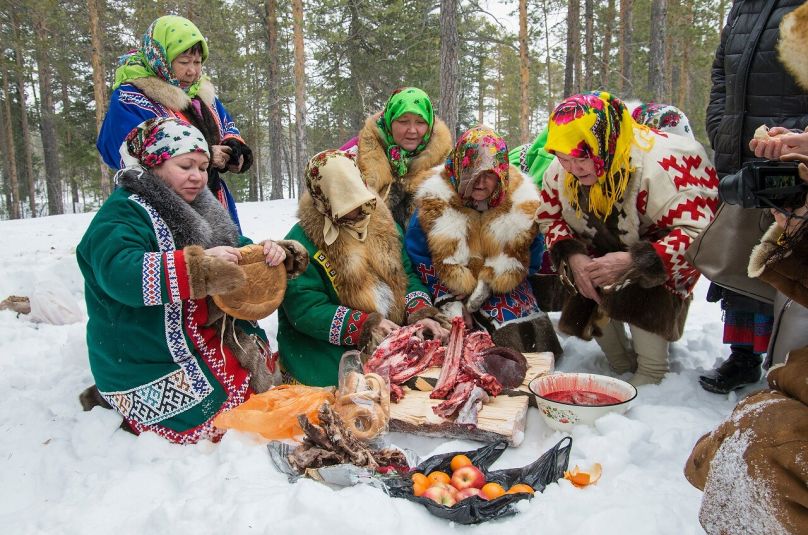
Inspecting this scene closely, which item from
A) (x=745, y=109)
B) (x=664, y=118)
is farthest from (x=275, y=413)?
(x=664, y=118)

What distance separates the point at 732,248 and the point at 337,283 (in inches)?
80.2

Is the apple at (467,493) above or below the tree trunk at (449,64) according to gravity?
below

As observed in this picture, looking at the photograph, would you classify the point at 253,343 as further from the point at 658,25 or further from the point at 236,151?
the point at 658,25

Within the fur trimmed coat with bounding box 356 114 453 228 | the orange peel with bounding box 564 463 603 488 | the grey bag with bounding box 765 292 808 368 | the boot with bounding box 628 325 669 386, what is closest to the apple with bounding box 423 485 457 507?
the orange peel with bounding box 564 463 603 488

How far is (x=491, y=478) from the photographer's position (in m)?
2.12

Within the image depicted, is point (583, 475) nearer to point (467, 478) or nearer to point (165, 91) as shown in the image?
point (467, 478)

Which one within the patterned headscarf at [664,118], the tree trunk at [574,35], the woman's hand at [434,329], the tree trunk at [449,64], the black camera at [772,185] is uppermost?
the tree trunk at [574,35]

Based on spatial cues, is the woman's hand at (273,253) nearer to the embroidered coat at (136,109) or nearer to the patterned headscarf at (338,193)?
the patterned headscarf at (338,193)

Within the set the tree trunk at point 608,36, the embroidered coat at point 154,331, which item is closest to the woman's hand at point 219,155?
the embroidered coat at point 154,331

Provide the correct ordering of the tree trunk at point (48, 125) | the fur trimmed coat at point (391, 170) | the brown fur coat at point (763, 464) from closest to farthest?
1. the brown fur coat at point (763, 464)
2. the fur trimmed coat at point (391, 170)
3. the tree trunk at point (48, 125)

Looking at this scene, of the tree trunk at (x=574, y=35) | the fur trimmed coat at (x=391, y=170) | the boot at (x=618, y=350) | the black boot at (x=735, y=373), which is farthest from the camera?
the tree trunk at (x=574, y=35)

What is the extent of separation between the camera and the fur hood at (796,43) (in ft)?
4.86

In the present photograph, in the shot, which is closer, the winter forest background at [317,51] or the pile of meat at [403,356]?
the pile of meat at [403,356]

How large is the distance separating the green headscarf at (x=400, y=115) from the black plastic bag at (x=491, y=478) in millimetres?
2258
